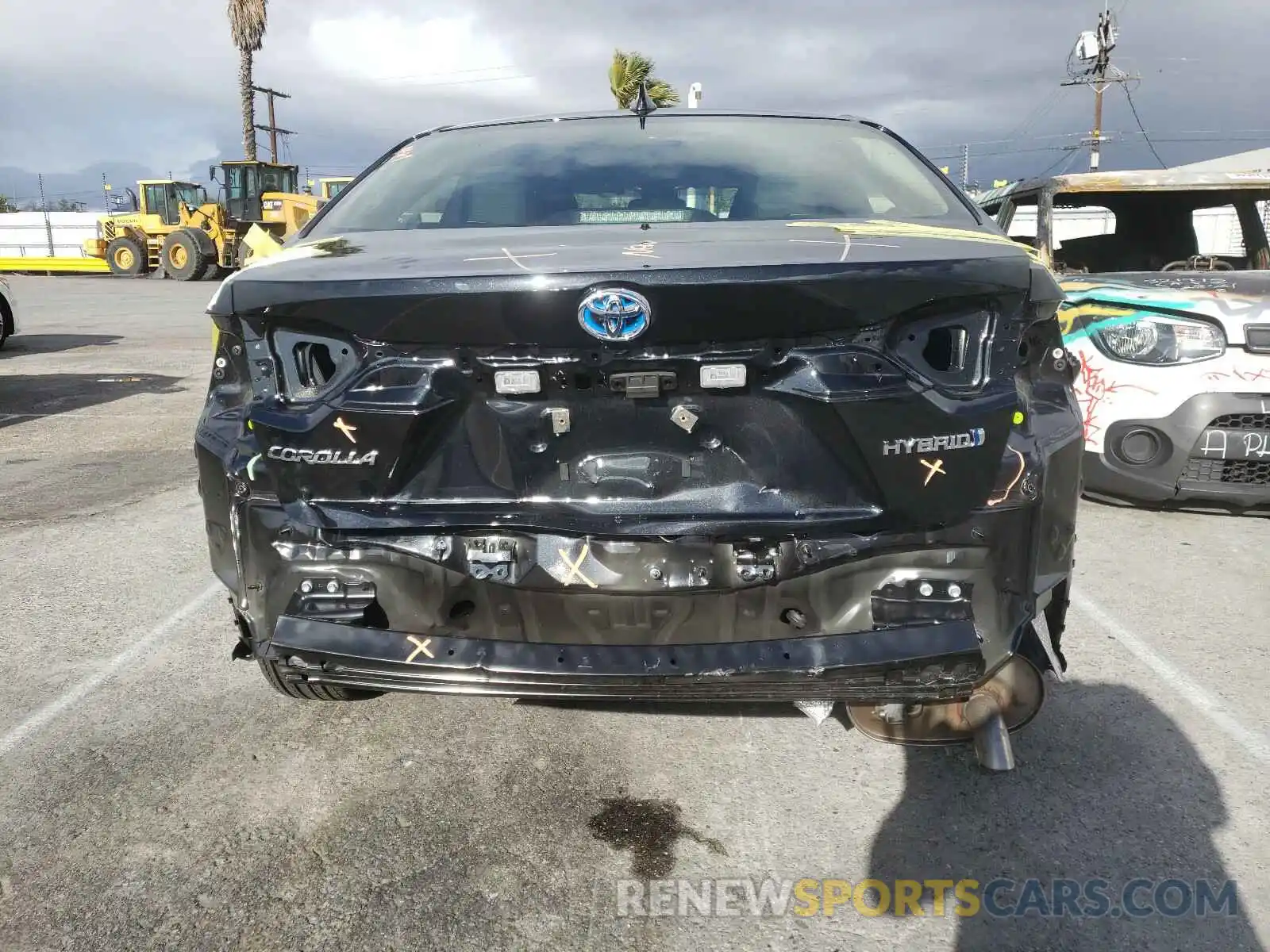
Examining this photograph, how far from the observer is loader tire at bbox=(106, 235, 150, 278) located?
26.9 meters

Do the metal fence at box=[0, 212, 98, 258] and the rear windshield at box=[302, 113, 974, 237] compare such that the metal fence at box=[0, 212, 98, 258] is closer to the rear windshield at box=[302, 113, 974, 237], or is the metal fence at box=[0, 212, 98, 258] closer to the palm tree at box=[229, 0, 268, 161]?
the palm tree at box=[229, 0, 268, 161]

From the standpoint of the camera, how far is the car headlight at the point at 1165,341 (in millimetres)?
4414

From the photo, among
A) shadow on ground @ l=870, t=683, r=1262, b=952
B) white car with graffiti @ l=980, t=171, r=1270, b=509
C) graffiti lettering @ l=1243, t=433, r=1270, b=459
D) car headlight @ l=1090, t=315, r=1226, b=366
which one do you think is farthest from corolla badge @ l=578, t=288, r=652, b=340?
graffiti lettering @ l=1243, t=433, r=1270, b=459

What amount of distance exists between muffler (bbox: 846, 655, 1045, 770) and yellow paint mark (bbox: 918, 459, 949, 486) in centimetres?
65

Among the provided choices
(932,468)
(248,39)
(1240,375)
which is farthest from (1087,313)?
(248,39)

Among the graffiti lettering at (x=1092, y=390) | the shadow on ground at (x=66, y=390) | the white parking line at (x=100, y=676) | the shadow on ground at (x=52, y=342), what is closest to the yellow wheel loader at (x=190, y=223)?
the shadow on ground at (x=52, y=342)

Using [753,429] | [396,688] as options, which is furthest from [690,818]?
[753,429]

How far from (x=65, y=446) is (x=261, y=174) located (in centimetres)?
2075

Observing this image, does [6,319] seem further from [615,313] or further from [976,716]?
[976,716]

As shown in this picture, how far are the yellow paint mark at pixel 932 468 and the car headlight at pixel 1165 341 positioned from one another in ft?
9.93

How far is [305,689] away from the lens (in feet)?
8.31

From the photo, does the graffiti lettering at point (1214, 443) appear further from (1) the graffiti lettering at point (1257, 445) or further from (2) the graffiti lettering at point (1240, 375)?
(2) the graffiti lettering at point (1240, 375)

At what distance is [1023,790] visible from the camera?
8.39 ft

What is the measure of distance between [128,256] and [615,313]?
29.0 m
